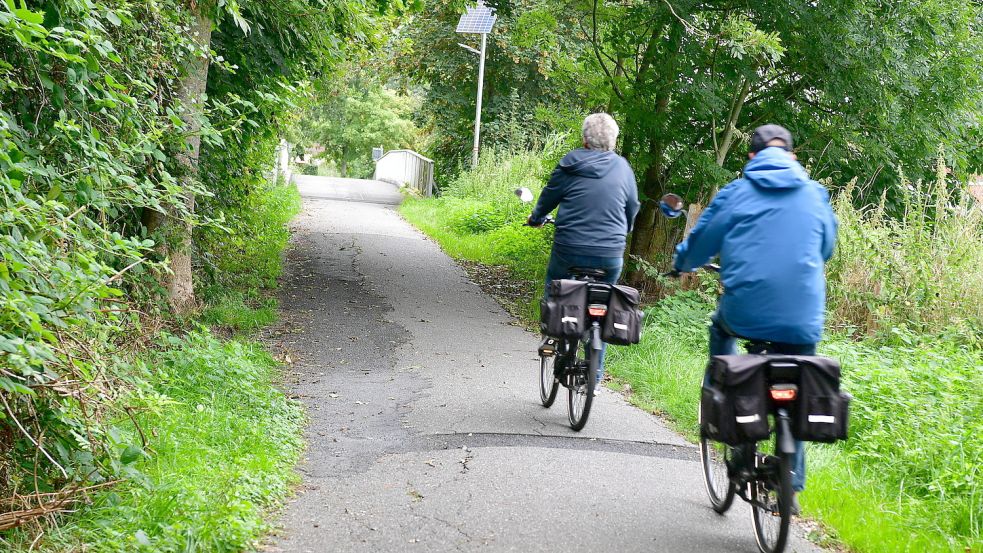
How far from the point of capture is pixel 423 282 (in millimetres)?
14406

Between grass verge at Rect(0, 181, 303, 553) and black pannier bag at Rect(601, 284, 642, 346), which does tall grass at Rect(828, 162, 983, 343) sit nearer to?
black pannier bag at Rect(601, 284, 642, 346)

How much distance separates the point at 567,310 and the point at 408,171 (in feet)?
117

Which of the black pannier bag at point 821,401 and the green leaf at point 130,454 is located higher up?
the black pannier bag at point 821,401

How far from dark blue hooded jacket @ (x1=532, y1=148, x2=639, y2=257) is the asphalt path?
136 cm

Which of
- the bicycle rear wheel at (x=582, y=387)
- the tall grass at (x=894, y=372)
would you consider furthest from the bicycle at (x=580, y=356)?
the tall grass at (x=894, y=372)

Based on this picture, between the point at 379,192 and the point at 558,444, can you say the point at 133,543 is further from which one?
the point at 379,192

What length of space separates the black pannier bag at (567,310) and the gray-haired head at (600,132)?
104cm

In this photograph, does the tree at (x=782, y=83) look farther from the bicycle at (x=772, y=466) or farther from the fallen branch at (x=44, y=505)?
the fallen branch at (x=44, y=505)

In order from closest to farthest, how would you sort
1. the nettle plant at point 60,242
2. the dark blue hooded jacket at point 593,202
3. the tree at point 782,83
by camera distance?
the nettle plant at point 60,242 < the dark blue hooded jacket at point 593,202 < the tree at point 782,83

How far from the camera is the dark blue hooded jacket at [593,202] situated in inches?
263

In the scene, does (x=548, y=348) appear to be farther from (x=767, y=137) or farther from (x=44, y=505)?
(x=44, y=505)

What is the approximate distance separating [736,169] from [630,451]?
7.00 m

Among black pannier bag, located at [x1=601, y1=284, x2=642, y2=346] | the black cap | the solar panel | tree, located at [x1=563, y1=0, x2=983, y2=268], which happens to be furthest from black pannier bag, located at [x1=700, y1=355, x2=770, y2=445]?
the solar panel

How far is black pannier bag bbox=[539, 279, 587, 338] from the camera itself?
645cm
